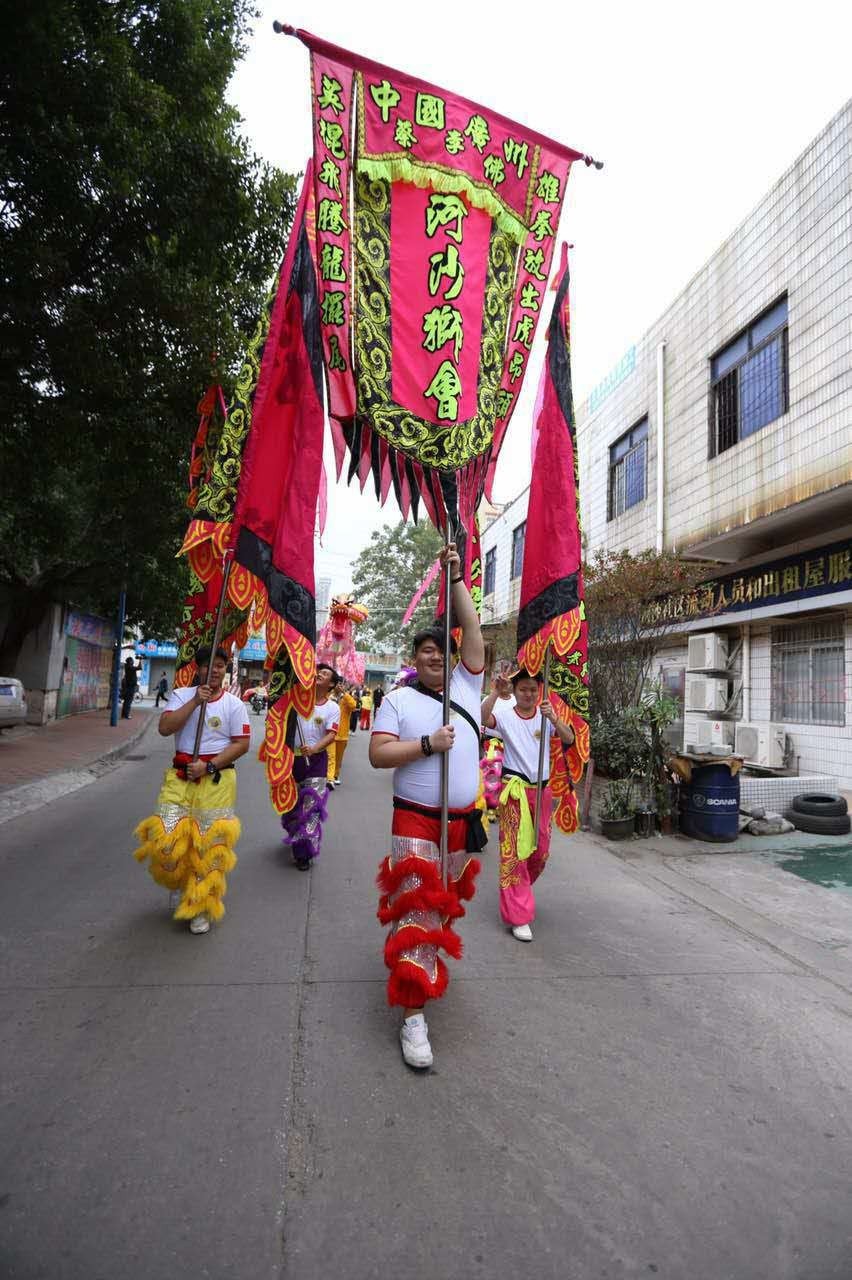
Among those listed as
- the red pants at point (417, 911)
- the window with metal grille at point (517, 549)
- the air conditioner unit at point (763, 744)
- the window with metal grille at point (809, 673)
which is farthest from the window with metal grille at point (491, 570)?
the red pants at point (417, 911)

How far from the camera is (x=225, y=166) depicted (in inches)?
247

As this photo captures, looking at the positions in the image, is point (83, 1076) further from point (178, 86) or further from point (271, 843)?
point (178, 86)

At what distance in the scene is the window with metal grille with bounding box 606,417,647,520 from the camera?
1541cm

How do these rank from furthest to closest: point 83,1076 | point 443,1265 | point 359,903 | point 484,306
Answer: point 359,903
point 484,306
point 83,1076
point 443,1265

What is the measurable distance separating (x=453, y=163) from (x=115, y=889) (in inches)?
201

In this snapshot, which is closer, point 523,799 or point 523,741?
point 523,799

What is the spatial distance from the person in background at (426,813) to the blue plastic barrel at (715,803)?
4.86 meters

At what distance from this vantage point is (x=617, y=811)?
295 inches

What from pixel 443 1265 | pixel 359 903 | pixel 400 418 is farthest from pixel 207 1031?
pixel 400 418

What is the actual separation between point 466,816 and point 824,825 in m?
6.13

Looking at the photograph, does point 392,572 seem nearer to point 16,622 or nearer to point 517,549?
point 517,549

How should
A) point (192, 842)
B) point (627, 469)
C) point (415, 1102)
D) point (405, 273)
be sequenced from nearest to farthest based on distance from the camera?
point (415, 1102), point (405, 273), point (192, 842), point (627, 469)

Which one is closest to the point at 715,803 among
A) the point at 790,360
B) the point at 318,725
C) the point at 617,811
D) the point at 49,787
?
the point at 617,811

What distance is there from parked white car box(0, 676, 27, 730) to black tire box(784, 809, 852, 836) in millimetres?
12420
